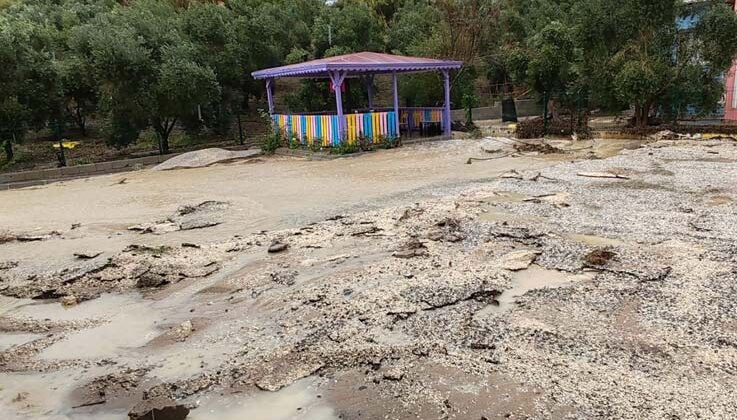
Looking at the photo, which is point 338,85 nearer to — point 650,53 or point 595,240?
point 650,53

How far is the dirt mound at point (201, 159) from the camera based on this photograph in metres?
15.6

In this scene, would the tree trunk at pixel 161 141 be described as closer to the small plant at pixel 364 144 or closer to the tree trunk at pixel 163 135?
the tree trunk at pixel 163 135

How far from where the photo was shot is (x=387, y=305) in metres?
4.92

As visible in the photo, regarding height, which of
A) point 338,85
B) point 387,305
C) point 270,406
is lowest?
point 270,406

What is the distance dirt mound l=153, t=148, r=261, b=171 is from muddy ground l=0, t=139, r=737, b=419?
19.6 feet

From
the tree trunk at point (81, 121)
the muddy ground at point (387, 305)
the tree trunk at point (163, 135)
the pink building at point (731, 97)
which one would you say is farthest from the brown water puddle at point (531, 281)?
the tree trunk at point (81, 121)

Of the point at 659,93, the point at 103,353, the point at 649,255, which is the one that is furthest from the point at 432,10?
the point at 103,353

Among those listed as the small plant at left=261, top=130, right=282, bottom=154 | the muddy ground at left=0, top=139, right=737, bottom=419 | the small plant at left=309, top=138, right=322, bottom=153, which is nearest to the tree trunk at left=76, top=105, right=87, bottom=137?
the small plant at left=261, top=130, right=282, bottom=154

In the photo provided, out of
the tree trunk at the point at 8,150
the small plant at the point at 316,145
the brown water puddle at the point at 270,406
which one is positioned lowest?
the brown water puddle at the point at 270,406

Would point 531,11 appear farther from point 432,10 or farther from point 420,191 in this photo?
point 420,191

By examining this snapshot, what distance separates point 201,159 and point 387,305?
482 inches

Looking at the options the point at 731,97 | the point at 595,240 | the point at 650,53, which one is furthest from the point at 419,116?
the point at 595,240

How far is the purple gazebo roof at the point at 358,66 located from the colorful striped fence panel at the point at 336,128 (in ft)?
4.05

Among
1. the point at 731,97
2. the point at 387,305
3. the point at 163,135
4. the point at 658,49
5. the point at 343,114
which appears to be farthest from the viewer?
the point at 163,135
